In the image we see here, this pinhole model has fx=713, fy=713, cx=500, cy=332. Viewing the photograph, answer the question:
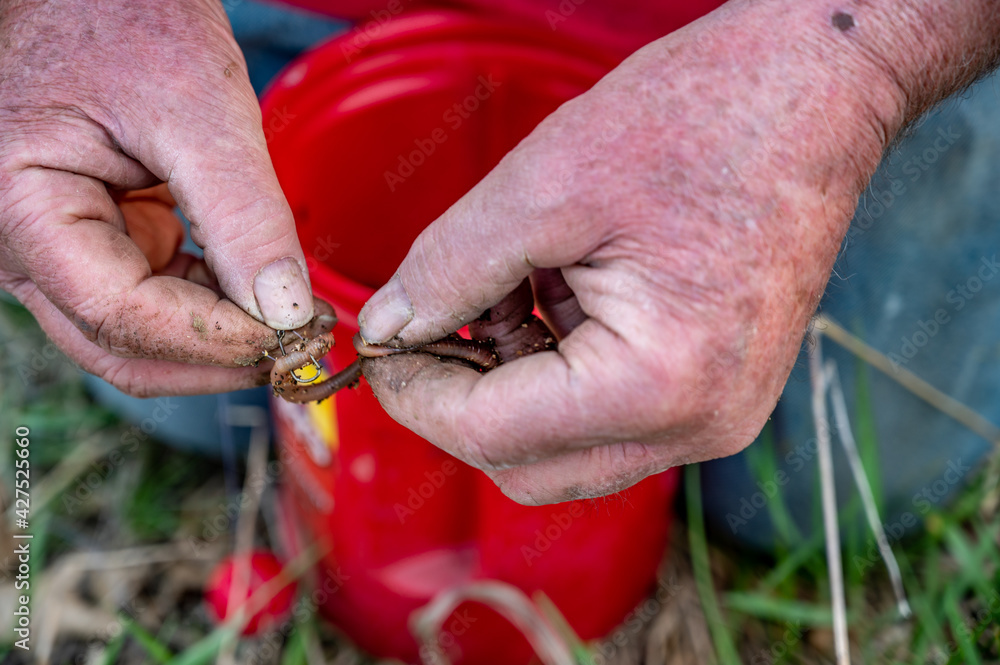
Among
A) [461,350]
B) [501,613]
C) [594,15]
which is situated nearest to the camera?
[461,350]

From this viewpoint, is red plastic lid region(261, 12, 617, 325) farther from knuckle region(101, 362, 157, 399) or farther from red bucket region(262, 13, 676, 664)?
knuckle region(101, 362, 157, 399)

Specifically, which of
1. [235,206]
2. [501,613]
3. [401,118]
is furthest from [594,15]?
[501,613]

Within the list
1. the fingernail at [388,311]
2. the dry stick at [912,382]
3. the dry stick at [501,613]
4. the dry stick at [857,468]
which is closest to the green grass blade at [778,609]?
the dry stick at [857,468]

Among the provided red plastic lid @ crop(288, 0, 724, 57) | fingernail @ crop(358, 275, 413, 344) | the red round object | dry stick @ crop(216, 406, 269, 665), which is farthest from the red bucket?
fingernail @ crop(358, 275, 413, 344)

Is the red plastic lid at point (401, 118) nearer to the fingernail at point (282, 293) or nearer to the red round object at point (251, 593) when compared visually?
the fingernail at point (282, 293)

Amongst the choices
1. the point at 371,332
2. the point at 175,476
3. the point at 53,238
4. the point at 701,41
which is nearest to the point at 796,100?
the point at 701,41

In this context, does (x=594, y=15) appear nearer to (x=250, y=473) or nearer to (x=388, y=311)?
(x=388, y=311)
